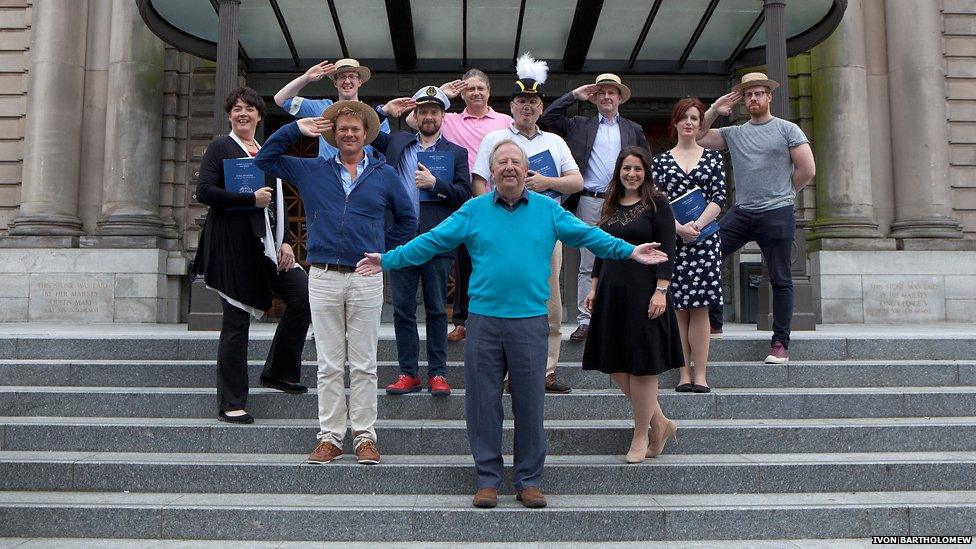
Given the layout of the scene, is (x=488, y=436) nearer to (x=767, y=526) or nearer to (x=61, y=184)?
(x=767, y=526)

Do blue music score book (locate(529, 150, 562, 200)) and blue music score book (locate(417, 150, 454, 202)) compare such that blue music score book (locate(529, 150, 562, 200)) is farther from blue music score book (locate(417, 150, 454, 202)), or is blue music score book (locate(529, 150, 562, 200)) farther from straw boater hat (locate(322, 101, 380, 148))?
straw boater hat (locate(322, 101, 380, 148))

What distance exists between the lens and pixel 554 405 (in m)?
5.64

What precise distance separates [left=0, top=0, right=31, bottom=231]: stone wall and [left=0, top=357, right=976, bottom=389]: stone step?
29.4 feet

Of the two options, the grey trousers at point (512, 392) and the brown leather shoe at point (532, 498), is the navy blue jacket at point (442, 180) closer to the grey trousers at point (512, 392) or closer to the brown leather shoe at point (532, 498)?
the grey trousers at point (512, 392)

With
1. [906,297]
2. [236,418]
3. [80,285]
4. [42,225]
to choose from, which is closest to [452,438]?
[236,418]

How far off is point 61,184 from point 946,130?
52.5 ft

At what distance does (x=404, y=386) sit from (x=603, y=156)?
8.68 ft

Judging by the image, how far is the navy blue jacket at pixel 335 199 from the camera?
4.86 m

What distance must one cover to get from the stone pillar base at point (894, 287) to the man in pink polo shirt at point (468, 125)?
846 cm

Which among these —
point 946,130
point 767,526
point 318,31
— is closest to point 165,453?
point 767,526

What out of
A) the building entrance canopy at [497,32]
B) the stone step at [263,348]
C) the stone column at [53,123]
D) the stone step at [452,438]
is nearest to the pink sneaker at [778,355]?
the stone step at [263,348]

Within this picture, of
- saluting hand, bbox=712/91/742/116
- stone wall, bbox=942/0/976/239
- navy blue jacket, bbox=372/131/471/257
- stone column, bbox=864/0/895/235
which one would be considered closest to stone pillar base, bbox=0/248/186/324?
navy blue jacket, bbox=372/131/471/257

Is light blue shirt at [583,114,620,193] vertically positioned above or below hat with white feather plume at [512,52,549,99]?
below

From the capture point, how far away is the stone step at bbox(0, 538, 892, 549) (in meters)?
4.15
